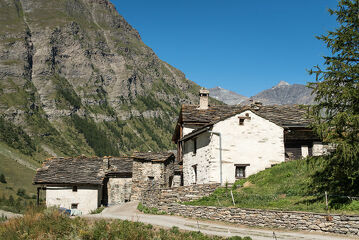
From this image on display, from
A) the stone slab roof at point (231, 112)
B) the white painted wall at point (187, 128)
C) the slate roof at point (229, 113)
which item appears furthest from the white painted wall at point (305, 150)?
the white painted wall at point (187, 128)

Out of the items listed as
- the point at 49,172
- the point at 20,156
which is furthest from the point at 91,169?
the point at 20,156

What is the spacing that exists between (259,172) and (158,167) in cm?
982

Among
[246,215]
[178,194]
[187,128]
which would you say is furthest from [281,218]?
[187,128]

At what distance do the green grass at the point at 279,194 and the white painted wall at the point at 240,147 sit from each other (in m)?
1.68

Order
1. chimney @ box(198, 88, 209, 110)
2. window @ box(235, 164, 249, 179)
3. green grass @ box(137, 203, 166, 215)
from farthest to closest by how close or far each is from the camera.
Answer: chimney @ box(198, 88, 209, 110), window @ box(235, 164, 249, 179), green grass @ box(137, 203, 166, 215)

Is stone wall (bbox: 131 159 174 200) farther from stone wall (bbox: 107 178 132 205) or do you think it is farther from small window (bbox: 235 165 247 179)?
small window (bbox: 235 165 247 179)

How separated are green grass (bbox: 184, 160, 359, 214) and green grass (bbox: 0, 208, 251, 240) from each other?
5.33 metres

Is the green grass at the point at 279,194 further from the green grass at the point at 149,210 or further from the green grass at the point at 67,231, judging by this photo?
the green grass at the point at 67,231

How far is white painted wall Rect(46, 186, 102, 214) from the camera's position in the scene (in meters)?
36.9

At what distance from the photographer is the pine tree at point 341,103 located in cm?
1834

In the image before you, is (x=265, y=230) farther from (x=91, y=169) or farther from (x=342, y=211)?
(x=91, y=169)

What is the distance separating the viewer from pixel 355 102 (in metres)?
18.9

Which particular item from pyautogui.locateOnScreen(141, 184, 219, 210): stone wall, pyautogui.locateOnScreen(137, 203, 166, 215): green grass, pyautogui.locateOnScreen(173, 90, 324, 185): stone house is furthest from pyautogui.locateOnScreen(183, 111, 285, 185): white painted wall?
pyautogui.locateOnScreen(137, 203, 166, 215): green grass

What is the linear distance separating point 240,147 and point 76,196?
17.5 m
